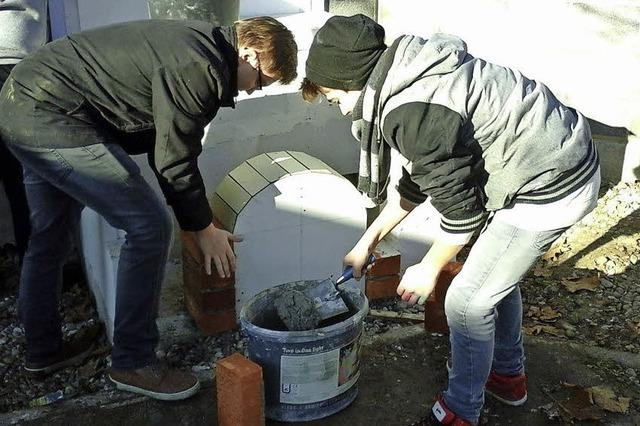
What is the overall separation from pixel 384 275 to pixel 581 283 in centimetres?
121

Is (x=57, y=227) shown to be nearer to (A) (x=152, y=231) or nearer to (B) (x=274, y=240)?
(A) (x=152, y=231)

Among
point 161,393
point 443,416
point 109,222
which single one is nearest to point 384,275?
point 443,416

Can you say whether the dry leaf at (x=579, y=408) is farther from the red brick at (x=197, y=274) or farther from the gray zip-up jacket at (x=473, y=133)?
the red brick at (x=197, y=274)

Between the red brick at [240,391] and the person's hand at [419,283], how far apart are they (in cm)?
61

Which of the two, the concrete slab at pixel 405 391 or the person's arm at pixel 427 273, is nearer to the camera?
the person's arm at pixel 427 273

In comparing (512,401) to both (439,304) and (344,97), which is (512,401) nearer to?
(439,304)

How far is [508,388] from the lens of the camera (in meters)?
3.41

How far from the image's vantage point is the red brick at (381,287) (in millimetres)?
4180

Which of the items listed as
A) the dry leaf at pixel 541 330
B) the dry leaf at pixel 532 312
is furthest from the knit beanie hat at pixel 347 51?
the dry leaf at pixel 532 312

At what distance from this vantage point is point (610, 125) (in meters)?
5.70

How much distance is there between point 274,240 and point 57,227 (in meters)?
0.99

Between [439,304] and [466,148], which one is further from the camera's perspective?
[439,304]

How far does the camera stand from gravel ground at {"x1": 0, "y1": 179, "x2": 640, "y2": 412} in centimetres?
366

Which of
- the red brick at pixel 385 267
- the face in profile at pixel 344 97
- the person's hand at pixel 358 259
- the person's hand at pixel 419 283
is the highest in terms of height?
the face in profile at pixel 344 97
